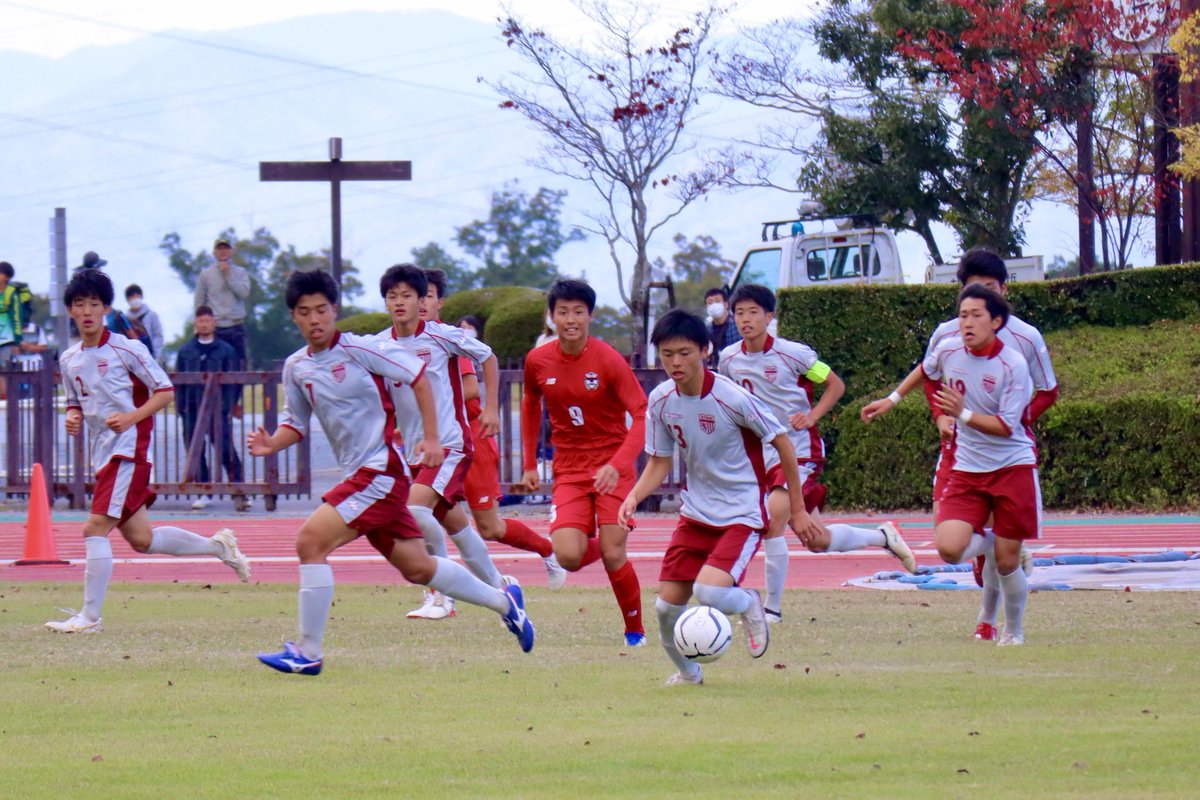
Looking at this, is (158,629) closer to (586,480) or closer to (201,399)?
(586,480)

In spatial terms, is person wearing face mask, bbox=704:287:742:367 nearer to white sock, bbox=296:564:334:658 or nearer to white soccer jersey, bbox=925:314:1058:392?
white soccer jersey, bbox=925:314:1058:392

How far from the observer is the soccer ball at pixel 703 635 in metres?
6.92

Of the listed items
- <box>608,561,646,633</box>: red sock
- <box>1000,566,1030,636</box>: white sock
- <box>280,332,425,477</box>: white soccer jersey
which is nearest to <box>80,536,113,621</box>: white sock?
<box>280,332,425,477</box>: white soccer jersey

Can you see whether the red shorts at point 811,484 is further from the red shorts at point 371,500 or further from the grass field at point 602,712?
the red shorts at point 371,500

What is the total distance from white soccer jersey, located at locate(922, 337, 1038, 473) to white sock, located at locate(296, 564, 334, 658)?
3310mm

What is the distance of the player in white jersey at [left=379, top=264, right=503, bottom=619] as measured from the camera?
9.81m

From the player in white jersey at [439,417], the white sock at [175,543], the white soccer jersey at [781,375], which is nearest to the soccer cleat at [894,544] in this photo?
the white soccer jersey at [781,375]

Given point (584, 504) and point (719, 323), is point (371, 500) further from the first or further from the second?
point (719, 323)

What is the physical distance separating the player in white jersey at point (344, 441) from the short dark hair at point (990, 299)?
2.84m

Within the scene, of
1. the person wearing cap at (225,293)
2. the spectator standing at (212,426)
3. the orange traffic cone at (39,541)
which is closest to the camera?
the orange traffic cone at (39,541)

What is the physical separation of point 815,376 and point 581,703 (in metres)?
3.92

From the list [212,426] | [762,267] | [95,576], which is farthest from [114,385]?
[762,267]

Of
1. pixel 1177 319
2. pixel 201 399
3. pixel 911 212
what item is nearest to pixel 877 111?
pixel 911 212

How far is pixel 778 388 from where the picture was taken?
402 inches
